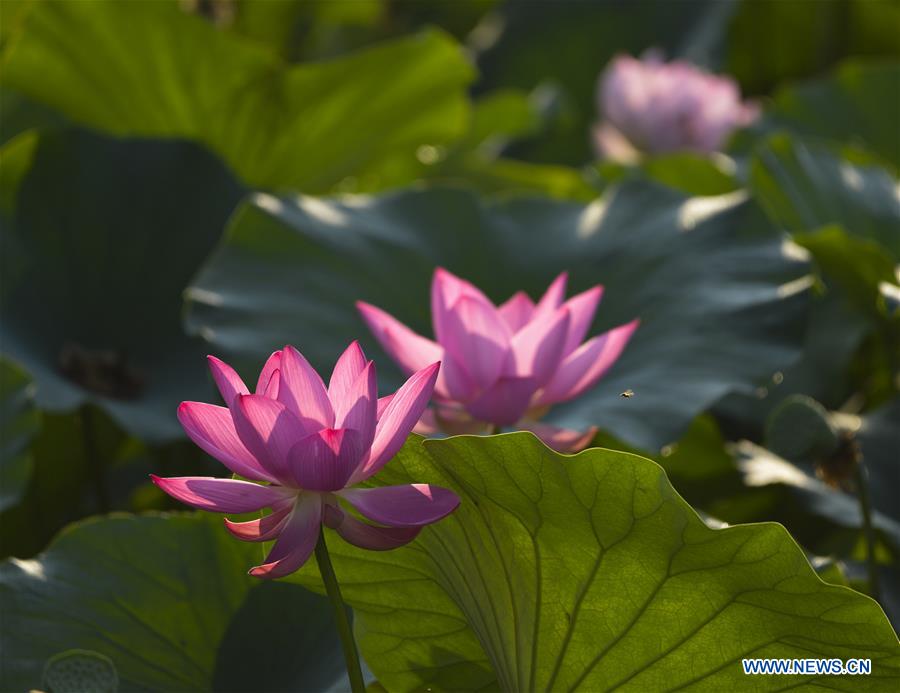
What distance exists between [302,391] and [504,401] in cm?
27

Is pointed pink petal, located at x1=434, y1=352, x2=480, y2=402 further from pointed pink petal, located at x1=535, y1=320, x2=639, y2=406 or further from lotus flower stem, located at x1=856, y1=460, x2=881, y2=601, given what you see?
lotus flower stem, located at x1=856, y1=460, x2=881, y2=601

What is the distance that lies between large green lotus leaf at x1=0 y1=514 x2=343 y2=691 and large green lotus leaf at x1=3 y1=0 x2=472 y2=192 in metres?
0.81

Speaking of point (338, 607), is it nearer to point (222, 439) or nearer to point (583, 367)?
point (222, 439)

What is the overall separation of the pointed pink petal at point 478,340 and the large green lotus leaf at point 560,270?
5.5 inches

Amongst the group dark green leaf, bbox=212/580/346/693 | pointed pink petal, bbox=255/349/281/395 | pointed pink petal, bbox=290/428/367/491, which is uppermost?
pointed pink petal, bbox=255/349/281/395

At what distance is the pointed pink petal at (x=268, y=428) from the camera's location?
2.07ft

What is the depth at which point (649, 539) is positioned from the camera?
26.8 inches

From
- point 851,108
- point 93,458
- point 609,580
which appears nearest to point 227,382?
point 609,580

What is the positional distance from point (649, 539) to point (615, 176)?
1106mm

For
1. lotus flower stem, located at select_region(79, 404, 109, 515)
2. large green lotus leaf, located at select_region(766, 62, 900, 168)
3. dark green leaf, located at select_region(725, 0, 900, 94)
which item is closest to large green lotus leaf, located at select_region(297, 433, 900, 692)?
lotus flower stem, located at select_region(79, 404, 109, 515)

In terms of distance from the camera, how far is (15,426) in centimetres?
109

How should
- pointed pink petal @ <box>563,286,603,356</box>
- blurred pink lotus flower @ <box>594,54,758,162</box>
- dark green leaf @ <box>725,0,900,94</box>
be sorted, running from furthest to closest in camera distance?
dark green leaf @ <box>725,0,900,94</box>, blurred pink lotus flower @ <box>594,54,758,162</box>, pointed pink petal @ <box>563,286,603,356</box>

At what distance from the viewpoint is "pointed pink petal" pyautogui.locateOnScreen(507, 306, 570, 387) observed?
886 millimetres

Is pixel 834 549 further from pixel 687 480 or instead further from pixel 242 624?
pixel 242 624
